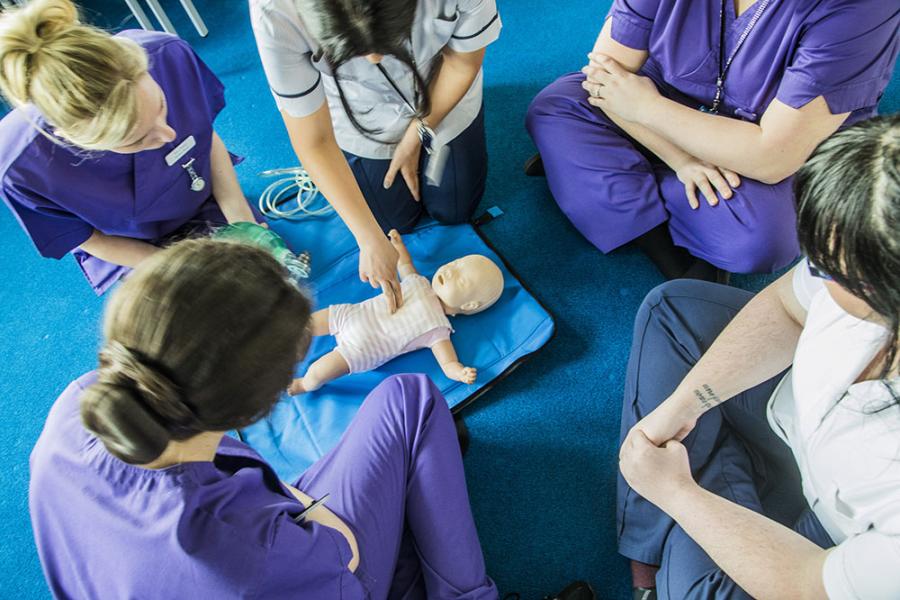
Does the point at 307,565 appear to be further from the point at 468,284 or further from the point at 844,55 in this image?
the point at 844,55

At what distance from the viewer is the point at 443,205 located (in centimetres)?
175

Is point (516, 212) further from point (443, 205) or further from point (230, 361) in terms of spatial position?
point (230, 361)

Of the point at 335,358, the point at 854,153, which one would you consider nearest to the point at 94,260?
the point at 335,358

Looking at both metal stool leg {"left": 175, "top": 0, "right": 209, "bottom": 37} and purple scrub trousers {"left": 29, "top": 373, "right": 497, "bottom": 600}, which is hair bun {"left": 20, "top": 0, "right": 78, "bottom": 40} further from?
metal stool leg {"left": 175, "top": 0, "right": 209, "bottom": 37}

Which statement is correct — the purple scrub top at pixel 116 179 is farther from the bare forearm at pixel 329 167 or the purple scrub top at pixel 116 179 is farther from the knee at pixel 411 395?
the knee at pixel 411 395

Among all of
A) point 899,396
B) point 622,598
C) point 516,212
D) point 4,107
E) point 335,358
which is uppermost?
point 4,107

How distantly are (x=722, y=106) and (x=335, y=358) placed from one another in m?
1.20

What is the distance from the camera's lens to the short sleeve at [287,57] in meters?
1.13

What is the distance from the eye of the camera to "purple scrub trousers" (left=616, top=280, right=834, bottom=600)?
103 centimetres

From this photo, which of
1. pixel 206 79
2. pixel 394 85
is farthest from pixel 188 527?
pixel 206 79

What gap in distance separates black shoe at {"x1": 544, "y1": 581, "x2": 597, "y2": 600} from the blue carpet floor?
0.06 meters

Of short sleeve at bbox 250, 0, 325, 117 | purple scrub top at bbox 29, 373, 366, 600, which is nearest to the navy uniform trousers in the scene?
short sleeve at bbox 250, 0, 325, 117

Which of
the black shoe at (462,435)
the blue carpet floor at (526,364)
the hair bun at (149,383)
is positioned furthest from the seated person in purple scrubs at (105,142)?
the black shoe at (462,435)

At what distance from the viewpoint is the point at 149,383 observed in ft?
2.09
